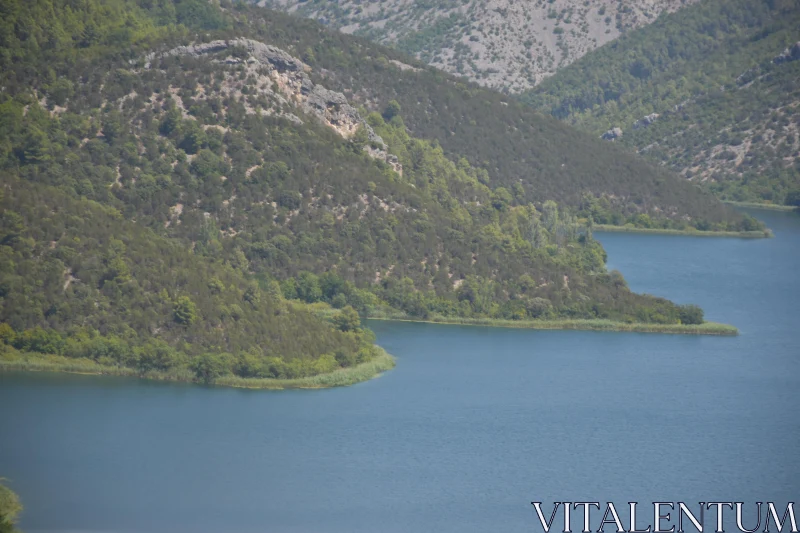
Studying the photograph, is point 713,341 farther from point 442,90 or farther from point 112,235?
point 442,90

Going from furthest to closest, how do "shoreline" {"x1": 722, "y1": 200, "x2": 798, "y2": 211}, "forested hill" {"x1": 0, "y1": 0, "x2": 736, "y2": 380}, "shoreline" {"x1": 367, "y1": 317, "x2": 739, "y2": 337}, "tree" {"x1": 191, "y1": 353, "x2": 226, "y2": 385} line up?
"shoreline" {"x1": 722, "y1": 200, "x2": 798, "y2": 211}
"shoreline" {"x1": 367, "y1": 317, "x2": 739, "y2": 337}
"forested hill" {"x1": 0, "y1": 0, "x2": 736, "y2": 380}
"tree" {"x1": 191, "y1": 353, "x2": 226, "y2": 385}

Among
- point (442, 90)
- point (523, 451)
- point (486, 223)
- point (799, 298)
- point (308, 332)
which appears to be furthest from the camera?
point (442, 90)

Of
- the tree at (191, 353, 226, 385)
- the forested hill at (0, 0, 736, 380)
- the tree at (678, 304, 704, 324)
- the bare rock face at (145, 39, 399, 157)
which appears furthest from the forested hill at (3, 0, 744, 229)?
the tree at (191, 353, 226, 385)

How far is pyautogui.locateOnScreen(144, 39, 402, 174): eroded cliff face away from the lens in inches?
5084

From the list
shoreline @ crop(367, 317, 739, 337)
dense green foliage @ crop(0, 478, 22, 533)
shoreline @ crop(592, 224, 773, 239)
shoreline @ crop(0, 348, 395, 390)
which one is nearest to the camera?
dense green foliage @ crop(0, 478, 22, 533)

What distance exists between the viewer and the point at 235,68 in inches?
5084

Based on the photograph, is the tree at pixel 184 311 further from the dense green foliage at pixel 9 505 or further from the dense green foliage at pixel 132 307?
the dense green foliage at pixel 9 505

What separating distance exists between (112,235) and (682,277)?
51.0m

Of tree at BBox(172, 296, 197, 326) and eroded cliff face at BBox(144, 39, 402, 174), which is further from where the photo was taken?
eroded cliff face at BBox(144, 39, 402, 174)

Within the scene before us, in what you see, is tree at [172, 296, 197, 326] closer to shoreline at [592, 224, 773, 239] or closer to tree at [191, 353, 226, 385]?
tree at [191, 353, 226, 385]

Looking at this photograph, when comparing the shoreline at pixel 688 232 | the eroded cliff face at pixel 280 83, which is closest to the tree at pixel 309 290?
the eroded cliff face at pixel 280 83

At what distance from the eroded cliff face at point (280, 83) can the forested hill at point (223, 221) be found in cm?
17

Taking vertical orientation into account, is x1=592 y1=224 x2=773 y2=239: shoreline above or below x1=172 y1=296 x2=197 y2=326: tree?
above

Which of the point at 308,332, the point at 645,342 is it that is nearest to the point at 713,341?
the point at 645,342
